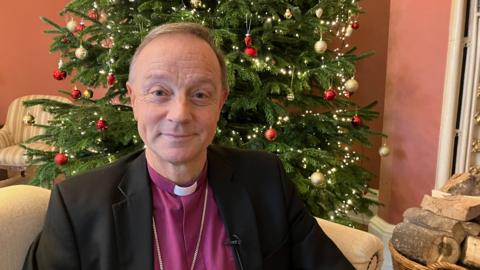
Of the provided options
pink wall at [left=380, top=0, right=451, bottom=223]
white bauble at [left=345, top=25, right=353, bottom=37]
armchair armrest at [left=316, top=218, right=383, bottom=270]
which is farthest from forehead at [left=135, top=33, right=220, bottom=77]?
pink wall at [left=380, top=0, right=451, bottom=223]

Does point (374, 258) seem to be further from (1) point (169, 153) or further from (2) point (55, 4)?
(2) point (55, 4)

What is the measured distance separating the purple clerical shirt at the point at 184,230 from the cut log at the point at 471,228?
1.06 metres

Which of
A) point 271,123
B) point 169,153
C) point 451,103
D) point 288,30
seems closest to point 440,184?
point 451,103

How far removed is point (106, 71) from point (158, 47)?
3.26 ft

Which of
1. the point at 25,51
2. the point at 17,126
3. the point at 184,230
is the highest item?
the point at 25,51

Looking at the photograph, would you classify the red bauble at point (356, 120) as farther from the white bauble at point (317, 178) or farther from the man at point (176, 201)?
the man at point (176, 201)

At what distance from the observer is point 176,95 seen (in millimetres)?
977

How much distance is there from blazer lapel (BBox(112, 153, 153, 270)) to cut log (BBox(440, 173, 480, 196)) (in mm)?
1433

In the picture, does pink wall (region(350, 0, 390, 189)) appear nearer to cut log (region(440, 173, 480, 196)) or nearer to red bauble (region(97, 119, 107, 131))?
cut log (region(440, 173, 480, 196))

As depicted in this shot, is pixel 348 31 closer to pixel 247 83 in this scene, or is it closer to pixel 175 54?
pixel 247 83

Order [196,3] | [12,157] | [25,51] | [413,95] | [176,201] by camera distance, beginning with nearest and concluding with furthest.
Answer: [176,201]
[196,3]
[413,95]
[12,157]
[25,51]

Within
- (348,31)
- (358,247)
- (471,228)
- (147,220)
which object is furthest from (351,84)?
(147,220)

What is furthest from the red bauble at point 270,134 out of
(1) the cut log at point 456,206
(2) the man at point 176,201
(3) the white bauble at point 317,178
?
(1) the cut log at point 456,206

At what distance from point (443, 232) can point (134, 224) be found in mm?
1225
